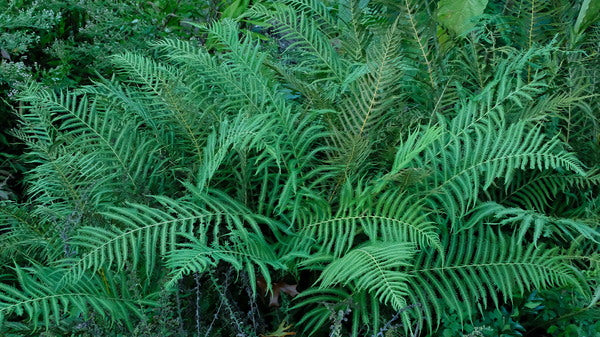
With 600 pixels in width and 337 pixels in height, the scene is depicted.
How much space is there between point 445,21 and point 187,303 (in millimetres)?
1739

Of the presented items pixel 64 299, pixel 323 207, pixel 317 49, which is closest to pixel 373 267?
pixel 323 207

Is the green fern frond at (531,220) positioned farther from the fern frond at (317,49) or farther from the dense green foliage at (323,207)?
the fern frond at (317,49)

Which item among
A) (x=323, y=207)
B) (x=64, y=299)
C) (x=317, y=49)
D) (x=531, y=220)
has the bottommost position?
(x=64, y=299)

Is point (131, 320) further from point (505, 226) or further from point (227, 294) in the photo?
point (505, 226)

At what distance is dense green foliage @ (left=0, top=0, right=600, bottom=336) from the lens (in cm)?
205

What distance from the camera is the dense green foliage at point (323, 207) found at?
6.73 feet

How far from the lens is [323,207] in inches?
89.7

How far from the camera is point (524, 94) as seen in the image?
8.09 ft

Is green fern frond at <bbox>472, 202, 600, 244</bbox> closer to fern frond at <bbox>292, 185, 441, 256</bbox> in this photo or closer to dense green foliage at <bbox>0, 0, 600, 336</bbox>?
dense green foliage at <bbox>0, 0, 600, 336</bbox>

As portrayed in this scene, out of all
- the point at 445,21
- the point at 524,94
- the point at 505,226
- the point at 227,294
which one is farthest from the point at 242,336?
the point at 445,21

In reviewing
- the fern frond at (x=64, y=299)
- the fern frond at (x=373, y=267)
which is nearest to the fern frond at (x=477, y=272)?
the fern frond at (x=373, y=267)

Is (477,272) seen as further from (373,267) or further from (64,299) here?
(64,299)

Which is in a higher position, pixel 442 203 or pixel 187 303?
pixel 442 203

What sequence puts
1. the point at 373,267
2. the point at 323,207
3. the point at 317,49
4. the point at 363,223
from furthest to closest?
1. the point at 317,49
2. the point at 323,207
3. the point at 363,223
4. the point at 373,267
